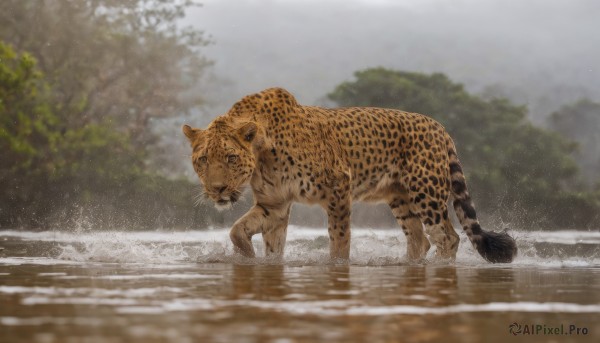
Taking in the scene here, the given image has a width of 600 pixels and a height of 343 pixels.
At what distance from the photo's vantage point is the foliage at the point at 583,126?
4612 cm

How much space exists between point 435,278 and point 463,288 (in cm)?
75

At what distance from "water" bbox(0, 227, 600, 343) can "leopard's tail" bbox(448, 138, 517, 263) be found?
1810 millimetres

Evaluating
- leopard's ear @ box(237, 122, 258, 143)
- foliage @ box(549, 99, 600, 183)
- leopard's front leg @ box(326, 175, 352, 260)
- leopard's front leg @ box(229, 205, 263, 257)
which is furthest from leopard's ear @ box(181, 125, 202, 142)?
foliage @ box(549, 99, 600, 183)

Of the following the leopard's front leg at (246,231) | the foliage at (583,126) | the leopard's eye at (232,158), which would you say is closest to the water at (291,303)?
the leopard's eye at (232,158)

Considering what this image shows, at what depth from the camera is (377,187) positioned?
9.45m

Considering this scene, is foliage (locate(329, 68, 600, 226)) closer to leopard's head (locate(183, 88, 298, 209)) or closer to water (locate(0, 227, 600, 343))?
leopard's head (locate(183, 88, 298, 209))

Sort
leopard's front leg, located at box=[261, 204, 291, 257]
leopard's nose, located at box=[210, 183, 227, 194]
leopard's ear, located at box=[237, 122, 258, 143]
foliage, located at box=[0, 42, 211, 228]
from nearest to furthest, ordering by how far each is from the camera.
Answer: leopard's nose, located at box=[210, 183, 227, 194], leopard's ear, located at box=[237, 122, 258, 143], leopard's front leg, located at box=[261, 204, 291, 257], foliage, located at box=[0, 42, 211, 228]

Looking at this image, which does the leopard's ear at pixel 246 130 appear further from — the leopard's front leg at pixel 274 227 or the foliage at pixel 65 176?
the foliage at pixel 65 176

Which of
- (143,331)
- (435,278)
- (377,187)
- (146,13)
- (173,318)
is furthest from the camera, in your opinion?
(146,13)

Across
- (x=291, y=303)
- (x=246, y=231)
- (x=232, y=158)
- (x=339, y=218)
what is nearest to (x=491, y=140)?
(x=339, y=218)

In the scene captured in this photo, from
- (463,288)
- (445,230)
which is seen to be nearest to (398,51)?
Result: (445,230)

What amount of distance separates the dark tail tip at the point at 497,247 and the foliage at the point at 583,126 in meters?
36.9

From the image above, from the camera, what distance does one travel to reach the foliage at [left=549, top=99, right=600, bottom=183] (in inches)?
1816

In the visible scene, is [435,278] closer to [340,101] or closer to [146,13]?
[340,101]
